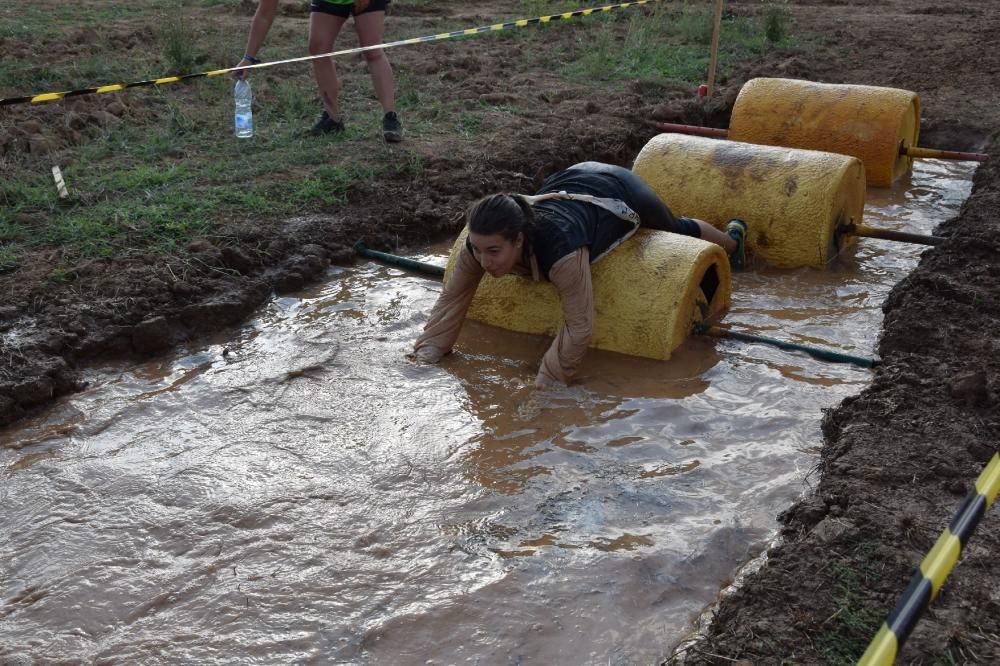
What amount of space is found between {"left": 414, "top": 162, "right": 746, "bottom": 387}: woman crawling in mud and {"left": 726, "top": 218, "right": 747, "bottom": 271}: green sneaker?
1062mm

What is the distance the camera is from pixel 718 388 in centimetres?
497

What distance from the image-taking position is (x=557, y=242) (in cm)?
470

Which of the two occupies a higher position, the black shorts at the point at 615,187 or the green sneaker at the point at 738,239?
the black shorts at the point at 615,187

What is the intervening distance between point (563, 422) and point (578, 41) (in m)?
8.77

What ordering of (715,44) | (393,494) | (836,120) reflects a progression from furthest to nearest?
1. (715,44)
2. (836,120)
3. (393,494)

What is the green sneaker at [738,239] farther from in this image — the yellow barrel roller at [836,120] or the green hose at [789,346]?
the yellow barrel roller at [836,120]

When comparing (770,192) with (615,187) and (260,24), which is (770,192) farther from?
(260,24)

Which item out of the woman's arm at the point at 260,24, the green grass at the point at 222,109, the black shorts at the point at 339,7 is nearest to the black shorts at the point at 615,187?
the green grass at the point at 222,109

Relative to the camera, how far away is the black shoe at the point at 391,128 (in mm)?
7918

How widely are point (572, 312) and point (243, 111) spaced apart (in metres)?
4.44

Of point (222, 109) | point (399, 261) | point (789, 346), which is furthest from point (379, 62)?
point (789, 346)

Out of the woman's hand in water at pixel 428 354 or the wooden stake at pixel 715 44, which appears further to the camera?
the wooden stake at pixel 715 44

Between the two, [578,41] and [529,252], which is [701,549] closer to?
[529,252]

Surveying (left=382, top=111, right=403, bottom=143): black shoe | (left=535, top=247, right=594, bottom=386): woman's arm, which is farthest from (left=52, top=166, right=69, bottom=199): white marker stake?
(left=535, top=247, right=594, bottom=386): woman's arm
